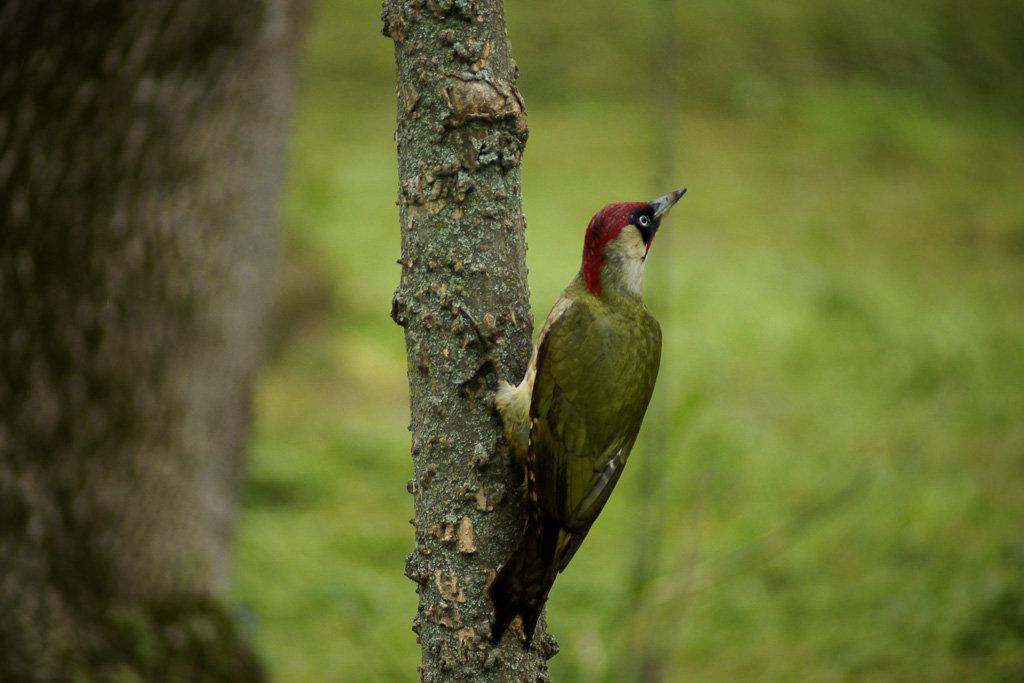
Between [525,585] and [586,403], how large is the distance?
206 mm

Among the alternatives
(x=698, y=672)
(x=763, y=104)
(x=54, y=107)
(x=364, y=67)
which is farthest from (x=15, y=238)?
(x=763, y=104)

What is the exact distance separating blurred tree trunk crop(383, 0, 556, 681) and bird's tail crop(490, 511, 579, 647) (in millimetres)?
12

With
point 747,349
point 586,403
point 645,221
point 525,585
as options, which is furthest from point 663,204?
point 747,349

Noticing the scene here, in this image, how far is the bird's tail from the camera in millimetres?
661

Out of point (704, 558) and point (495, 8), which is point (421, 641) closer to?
point (495, 8)

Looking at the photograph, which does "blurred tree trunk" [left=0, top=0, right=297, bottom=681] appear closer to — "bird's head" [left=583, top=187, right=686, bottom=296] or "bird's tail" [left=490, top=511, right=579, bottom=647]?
"bird's head" [left=583, top=187, right=686, bottom=296]

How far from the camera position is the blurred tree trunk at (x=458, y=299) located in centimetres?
67

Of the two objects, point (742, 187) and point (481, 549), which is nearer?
point (481, 549)

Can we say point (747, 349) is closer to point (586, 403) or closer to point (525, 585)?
point (586, 403)

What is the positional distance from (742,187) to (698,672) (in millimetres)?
1742

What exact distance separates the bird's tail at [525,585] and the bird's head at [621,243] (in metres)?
0.31

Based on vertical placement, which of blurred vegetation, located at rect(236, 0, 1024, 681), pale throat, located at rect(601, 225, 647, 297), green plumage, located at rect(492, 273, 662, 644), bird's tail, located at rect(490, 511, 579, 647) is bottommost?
bird's tail, located at rect(490, 511, 579, 647)

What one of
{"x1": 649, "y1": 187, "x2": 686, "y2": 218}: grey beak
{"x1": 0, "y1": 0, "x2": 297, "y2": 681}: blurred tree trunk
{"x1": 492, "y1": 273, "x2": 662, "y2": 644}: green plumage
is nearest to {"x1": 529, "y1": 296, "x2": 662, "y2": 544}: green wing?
{"x1": 492, "y1": 273, "x2": 662, "y2": 644}: green plumage

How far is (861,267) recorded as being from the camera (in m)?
2.60
